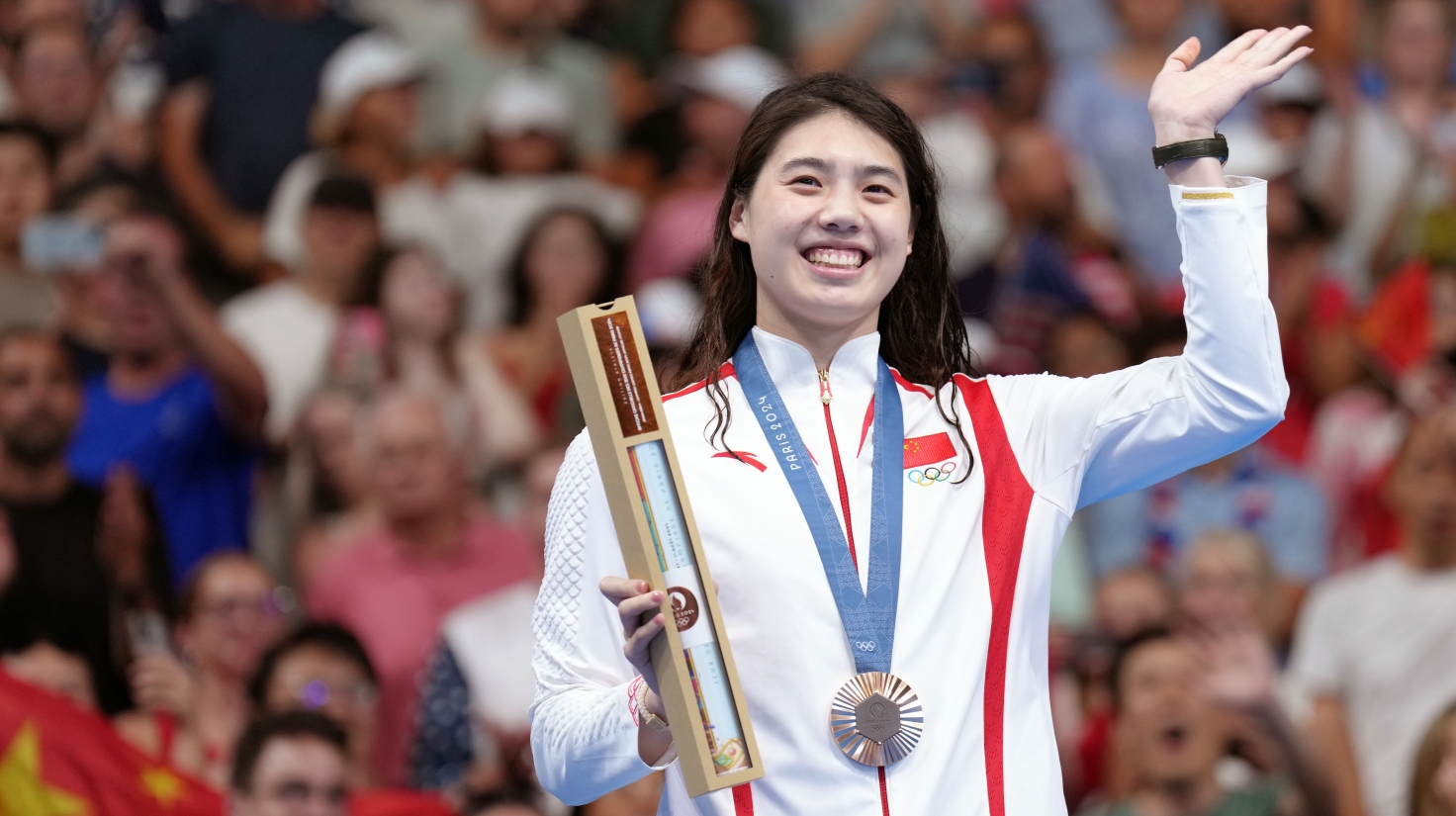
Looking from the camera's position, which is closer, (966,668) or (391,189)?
(966,668)

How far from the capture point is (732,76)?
8.78 meters

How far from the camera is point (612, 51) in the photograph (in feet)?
31.4

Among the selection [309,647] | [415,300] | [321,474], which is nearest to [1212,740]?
[309,647]

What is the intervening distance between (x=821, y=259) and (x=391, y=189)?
5633mm

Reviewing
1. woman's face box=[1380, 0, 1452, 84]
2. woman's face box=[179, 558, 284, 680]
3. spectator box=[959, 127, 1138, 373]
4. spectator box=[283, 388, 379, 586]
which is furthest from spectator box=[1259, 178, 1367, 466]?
woman's face box=[179, 558, 284, 680]

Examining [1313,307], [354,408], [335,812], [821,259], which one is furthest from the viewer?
[1313,307]

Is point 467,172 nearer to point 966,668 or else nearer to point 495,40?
point 495,40

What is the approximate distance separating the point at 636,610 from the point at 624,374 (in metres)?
0.35

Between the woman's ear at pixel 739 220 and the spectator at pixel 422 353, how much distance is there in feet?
14.2

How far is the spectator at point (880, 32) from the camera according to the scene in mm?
9625

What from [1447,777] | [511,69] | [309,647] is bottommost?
[1447,777]

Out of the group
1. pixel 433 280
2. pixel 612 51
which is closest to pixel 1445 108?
pixel 612 51

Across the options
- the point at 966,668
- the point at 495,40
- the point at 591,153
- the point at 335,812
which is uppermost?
the point at 495,40

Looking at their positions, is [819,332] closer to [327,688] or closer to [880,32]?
[327,688]
